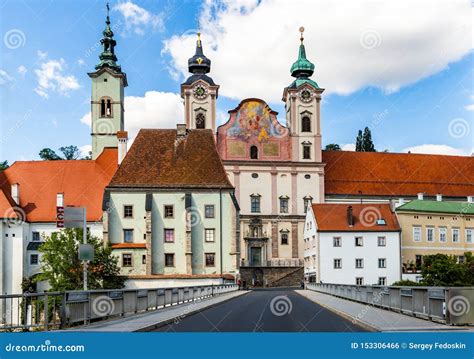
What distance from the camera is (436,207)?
8800 cm

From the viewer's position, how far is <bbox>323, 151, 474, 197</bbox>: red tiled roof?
10225 centimetres

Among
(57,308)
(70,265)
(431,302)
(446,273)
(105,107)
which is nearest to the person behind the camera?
(431,302)

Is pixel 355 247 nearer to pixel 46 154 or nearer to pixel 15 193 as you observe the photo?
pixel 15 193

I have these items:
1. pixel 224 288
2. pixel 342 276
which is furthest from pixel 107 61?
pixel 224 288

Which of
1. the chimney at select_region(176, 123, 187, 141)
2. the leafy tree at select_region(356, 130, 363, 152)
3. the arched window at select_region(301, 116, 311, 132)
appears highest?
the leafy tree at select_region(356, 130, 363, 152)

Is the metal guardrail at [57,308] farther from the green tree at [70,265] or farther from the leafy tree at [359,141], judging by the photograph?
the leafy tree at [359,141]

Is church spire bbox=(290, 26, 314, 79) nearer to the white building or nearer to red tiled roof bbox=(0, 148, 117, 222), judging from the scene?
the white building

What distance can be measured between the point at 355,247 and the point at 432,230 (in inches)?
492

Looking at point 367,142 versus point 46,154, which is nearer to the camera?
point 46,154

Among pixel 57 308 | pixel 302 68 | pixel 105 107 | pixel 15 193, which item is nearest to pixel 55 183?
pixel 15 193

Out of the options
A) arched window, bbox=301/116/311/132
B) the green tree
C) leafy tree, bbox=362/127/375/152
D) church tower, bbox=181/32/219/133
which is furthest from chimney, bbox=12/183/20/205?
leafy tree, bbox=362/127/375/152

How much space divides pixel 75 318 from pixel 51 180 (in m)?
66.8

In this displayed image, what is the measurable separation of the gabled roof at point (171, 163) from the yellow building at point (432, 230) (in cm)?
2403
